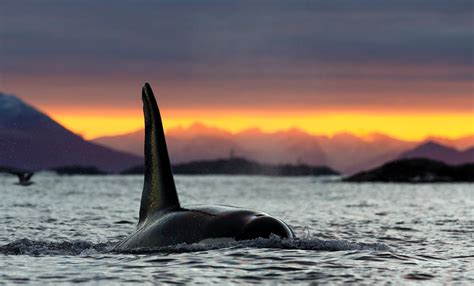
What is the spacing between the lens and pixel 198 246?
1759cm

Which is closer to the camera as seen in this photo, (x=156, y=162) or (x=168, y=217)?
(x=168, y=217)

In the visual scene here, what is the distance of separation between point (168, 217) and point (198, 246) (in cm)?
141

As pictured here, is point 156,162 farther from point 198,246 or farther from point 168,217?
point 198,246

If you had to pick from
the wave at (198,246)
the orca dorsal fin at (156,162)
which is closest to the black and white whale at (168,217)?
the orca dorsal fin at (156,162)

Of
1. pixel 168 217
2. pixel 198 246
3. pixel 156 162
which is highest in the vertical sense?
pixel 156 162

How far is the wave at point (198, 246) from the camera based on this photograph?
17.4m

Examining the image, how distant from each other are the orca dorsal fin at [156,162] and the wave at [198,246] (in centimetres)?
139

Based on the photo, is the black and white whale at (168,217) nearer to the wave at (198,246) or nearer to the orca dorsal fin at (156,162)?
the orca dorsal fin at (156,162)

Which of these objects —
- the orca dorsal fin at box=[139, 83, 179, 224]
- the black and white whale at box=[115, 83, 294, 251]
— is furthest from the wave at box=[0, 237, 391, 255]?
the orca dorsal fin at box=[139, 83, 179, 224]

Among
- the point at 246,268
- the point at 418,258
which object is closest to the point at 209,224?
the point at 246,268

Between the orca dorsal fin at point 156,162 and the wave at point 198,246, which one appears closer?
the wave at point 198,246

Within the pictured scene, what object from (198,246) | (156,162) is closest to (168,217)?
(198,246)

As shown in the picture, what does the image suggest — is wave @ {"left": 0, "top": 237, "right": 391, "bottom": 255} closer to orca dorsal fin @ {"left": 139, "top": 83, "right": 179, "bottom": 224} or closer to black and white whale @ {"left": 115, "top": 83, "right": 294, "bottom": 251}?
black and white whale @ {"left": 115, "top": 83, "right": 294, "bottom": 251}

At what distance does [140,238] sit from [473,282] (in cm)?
733
